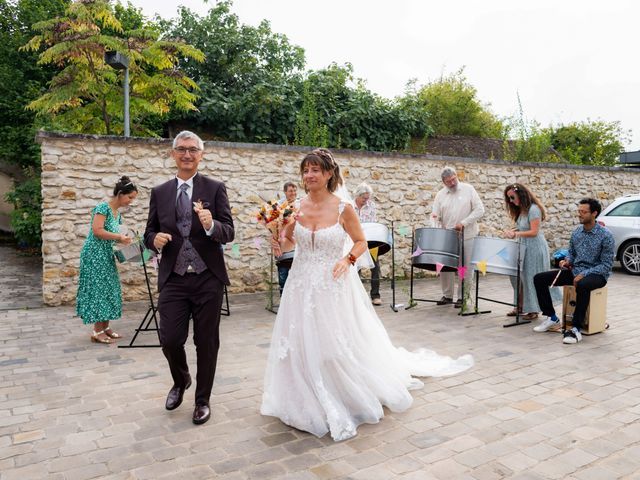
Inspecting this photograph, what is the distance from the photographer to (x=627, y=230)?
11062 mm

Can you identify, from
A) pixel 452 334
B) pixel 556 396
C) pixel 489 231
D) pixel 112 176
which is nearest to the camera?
pixel 556 396

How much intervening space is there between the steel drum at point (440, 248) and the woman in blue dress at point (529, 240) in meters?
0.74

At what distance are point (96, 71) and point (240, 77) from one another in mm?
5792

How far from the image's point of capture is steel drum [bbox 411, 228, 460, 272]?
6738 mm

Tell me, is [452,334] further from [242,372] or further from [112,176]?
[112,176]

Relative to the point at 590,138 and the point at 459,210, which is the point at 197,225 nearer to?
the point at 459,210

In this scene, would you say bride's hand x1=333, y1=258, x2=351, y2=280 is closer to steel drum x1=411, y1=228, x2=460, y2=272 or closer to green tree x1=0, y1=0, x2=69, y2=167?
steel drum x1=411, y1=228, x2=460, y2=272

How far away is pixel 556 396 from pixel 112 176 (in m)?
6.47

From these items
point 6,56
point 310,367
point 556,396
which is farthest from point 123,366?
point 6,56

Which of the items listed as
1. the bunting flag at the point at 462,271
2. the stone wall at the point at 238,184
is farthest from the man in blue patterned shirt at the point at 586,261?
the stone wall at the point at 238,184

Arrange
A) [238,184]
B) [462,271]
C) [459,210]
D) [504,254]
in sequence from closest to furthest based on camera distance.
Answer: [504,254] → [462,271] → [459,210] → [238,184]

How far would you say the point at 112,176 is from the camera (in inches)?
297

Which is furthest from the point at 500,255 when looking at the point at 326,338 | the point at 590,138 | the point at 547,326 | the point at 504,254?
the point at 590,138

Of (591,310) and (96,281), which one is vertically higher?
(96,281)
